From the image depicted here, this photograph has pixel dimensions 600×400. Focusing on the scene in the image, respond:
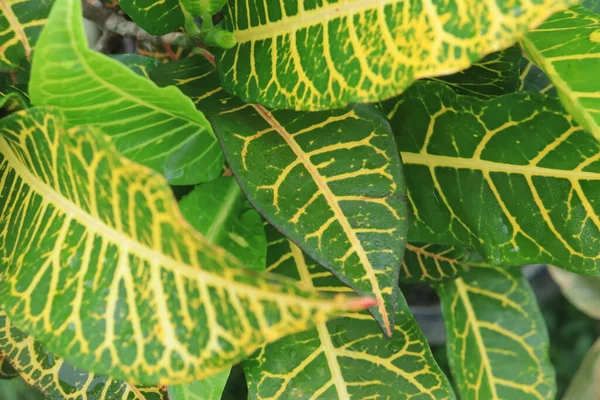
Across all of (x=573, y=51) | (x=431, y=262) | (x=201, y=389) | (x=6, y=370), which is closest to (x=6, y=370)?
(x=6, y=370)

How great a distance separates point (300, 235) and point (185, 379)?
142mm

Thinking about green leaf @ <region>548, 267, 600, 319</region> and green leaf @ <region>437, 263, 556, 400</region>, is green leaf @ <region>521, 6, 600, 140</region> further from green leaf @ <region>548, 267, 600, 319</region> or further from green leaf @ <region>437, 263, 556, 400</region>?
green leaf @ <region>548, 267, 600, 319</region>

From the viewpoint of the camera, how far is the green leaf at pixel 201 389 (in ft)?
1.61

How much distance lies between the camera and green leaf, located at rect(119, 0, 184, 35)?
18.6 inches

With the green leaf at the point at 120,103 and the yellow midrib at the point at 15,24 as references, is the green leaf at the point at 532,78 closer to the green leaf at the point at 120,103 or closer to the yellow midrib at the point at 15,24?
the green leaf at the point at 120,103

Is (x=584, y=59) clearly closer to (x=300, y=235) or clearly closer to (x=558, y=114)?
(x=558, y=114)

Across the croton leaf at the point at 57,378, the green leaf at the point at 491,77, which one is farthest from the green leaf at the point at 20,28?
the green leaf at the point at 491,77

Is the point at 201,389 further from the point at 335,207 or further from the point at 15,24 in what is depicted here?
the point at 15,24

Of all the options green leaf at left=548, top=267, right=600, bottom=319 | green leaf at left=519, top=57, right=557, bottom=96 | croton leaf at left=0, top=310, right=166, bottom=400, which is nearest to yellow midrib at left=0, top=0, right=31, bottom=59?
croton leaf at left=0, top=310, right=166, bottom=400

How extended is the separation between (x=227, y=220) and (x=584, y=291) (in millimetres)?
702

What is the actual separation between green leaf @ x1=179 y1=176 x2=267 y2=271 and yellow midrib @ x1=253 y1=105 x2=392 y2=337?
0.30 feet

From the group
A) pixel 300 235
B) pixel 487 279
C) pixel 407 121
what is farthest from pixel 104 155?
pixel 487 279

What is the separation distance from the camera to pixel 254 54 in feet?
1.49

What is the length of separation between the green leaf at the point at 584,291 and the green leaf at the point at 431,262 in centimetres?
36
